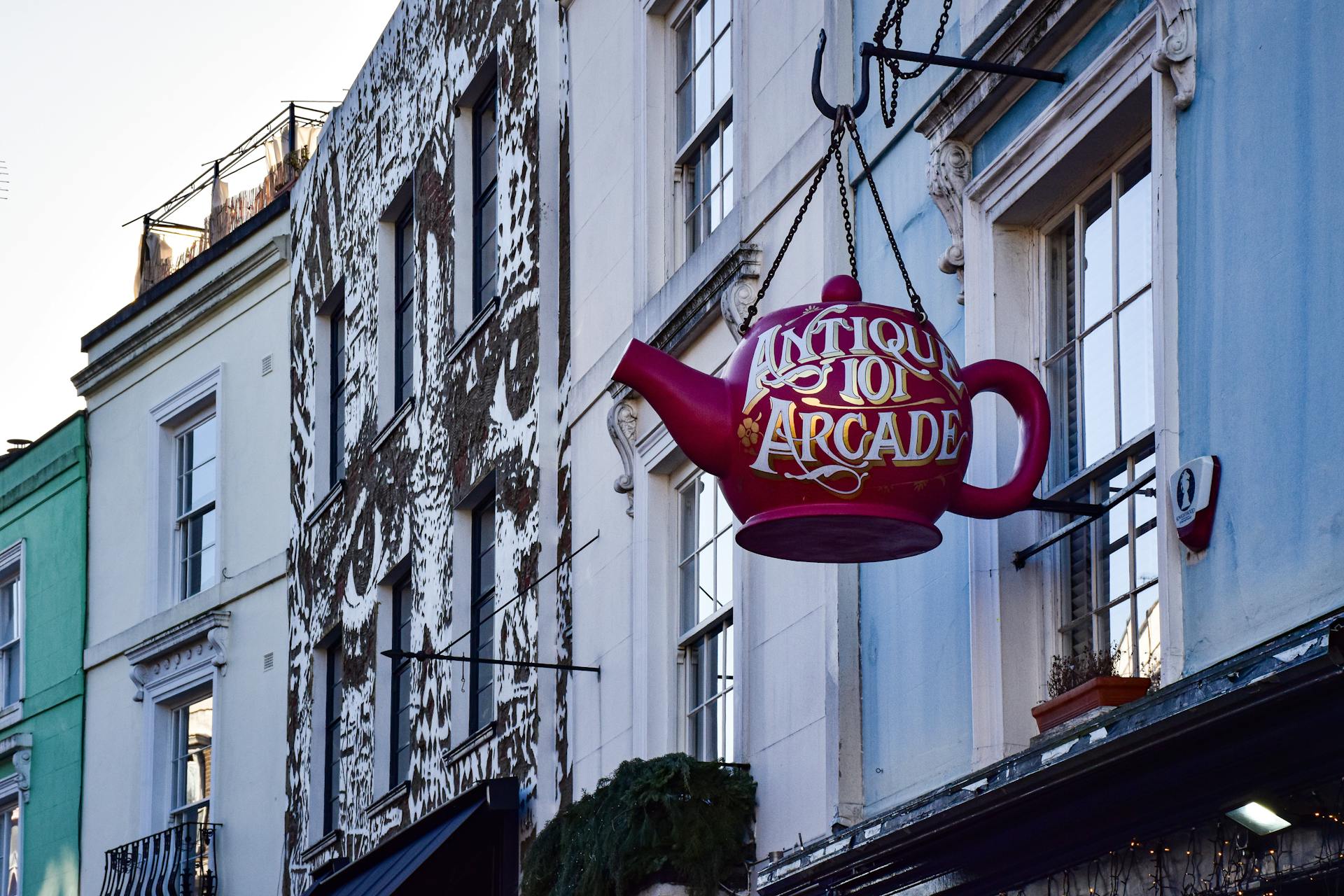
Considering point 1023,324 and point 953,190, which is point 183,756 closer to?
point 953,190

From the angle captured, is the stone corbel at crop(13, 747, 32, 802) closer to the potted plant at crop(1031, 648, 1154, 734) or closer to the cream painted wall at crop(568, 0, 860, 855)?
the cream painted wall at crop(568, 0, 860, 855)

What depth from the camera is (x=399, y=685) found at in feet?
53.7

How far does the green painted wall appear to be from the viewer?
73.2 ft

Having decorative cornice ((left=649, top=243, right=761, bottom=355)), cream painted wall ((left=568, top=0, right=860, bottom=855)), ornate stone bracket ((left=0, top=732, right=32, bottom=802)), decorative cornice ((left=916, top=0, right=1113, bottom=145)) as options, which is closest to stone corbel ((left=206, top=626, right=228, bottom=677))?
ornate stone bracket ((left=0, top=732, right=32, bottom=802))

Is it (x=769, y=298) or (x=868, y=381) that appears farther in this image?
(x=769, y=298)

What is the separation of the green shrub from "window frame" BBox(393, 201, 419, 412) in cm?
697

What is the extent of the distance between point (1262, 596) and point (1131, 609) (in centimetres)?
102

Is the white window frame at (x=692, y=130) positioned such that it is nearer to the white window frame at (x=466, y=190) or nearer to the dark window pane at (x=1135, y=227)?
the white window frame at (x=466, y=190)

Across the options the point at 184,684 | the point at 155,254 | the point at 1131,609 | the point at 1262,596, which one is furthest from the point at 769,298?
the point at 155,254

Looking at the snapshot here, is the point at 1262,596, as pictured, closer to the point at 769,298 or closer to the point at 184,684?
the point at 769,298

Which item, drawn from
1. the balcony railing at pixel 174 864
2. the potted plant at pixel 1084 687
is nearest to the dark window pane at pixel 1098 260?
the potted plant at pixel 1084 687

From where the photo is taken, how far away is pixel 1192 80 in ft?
22.1

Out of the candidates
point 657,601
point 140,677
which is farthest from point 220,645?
point 657,601

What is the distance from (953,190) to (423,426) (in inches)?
318
